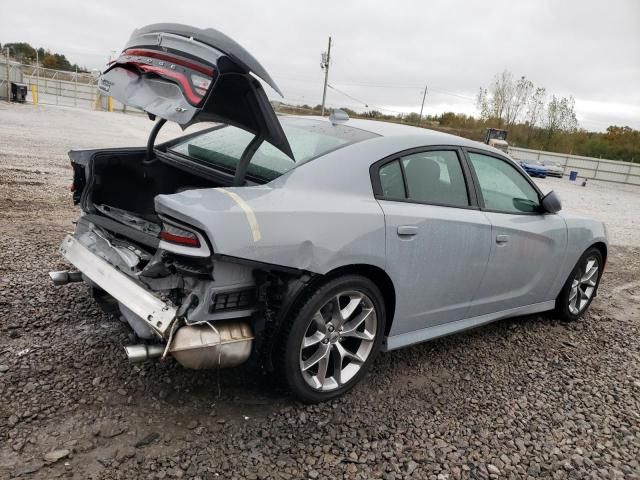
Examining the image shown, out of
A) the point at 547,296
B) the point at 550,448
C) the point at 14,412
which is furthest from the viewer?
the point at 547,296

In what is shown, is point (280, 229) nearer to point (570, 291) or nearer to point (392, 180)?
point (392, 180)

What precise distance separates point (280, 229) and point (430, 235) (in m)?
1.05

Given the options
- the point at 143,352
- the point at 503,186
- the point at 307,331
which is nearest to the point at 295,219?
the point at 307,331

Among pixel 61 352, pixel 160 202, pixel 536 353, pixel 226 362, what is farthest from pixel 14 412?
pixel 536 353

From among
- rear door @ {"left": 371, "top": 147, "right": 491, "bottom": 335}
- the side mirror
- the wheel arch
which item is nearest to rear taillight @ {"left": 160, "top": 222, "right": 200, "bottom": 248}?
rear door @ {"left": 371, "top": 147, "right": 491, "bottom": 335}

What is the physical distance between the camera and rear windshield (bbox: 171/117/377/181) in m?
2.94

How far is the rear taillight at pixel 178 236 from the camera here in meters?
2.28

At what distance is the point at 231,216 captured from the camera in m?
2.31

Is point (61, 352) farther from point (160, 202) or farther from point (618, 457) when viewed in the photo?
point (618, 457)

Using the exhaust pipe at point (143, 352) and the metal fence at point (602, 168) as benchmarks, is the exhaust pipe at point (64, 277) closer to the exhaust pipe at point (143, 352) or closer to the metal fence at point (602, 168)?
the exhaust pipe at point (143, 352)

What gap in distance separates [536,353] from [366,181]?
2.17m

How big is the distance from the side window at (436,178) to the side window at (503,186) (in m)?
0.21

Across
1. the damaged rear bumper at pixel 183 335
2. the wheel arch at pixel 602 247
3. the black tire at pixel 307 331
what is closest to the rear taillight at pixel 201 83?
the damaged rear bumper at pixel 183 335

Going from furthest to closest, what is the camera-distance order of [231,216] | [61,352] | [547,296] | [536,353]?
1. [547,296]
2. [536,353]
3. [61,352]
4. [231,216]
